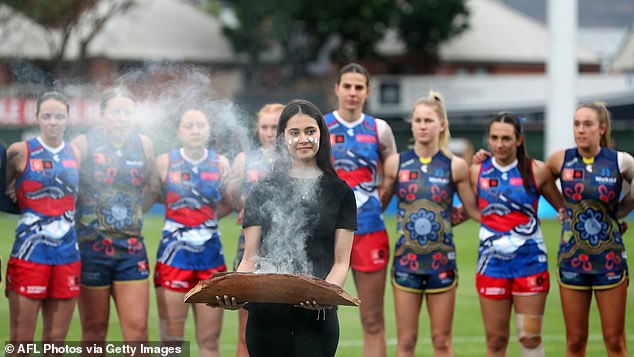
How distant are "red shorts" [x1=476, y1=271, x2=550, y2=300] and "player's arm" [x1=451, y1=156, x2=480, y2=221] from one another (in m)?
0.51

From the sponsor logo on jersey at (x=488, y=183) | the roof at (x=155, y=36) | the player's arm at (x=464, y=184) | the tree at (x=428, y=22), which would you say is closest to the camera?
the sponsor logo on jersey at (x=488, y=183)

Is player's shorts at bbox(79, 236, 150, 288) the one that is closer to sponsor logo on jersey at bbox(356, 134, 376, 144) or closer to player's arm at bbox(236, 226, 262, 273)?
sponsor logo on jersey at bbox(356, 134, 376, 144)

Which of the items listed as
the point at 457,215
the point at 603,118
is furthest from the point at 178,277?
the point at 603,118

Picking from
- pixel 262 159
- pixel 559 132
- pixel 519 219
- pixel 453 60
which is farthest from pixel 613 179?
pixel 453 60

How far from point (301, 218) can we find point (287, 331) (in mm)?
545

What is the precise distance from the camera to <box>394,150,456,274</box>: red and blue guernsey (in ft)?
20.0

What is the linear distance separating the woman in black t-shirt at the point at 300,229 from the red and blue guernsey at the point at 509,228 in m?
2.03

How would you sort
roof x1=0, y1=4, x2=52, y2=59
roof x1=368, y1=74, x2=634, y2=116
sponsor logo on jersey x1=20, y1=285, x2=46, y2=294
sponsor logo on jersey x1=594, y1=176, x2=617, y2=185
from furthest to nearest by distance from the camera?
roof x1=368, y1=74, x2=634, y2=116, roof x1=0, y1=4, x2=52, y2=59, sponsor logo on jersey x1=594, y1=176, x2=617, y2=185, sponsor logo on jersey x1=20, y1=285, x2=46, y2=294

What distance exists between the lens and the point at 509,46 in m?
41.3

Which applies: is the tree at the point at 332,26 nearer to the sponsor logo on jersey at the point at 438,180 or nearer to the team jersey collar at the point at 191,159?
the team jersey collar at the point at 191,159

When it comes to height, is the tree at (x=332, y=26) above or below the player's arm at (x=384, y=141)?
above

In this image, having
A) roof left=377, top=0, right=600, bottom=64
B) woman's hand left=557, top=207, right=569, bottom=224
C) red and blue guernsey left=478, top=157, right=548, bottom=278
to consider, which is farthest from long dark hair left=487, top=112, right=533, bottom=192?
roof left=377, top=0, right=600, bottom=64

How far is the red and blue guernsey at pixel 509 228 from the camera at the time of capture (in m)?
6.02

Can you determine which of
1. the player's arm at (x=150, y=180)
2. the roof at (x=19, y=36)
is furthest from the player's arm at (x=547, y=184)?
the roof at (x=19, y=36)
